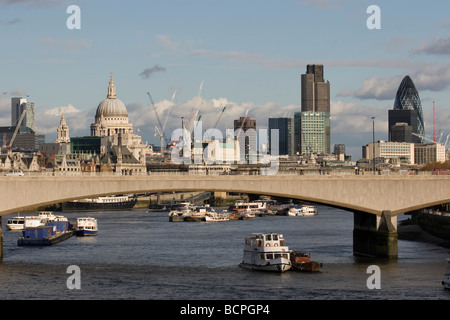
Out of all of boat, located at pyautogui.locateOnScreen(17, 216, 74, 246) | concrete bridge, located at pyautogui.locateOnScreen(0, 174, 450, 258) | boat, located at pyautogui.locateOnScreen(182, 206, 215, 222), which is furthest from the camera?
boat, located at pyautogui.locateOnScreen(182, 206, 215, 222)

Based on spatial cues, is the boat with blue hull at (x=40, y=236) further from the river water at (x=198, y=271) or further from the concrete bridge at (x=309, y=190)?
the concrete bridge at (x=309, y=190)

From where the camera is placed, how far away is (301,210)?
6029 inches

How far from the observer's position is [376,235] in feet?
248

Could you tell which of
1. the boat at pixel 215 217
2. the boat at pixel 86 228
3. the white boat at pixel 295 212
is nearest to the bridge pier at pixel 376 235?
the boat at pixel 86 228

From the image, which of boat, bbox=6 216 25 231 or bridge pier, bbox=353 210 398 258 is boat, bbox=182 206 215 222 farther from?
bridge pier, bbox=353 210 398 258

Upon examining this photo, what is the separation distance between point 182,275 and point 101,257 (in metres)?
14.0

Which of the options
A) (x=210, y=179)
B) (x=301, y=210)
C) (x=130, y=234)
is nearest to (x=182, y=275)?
(x=210, y=179)

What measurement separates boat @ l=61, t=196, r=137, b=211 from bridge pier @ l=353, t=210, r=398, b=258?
91.3 m

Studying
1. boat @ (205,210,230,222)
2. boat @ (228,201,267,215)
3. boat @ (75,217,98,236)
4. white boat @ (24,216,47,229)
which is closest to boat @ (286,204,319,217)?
boat @ (228,201,267,215)

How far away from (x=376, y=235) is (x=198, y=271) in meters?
17.2

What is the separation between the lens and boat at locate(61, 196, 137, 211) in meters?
165

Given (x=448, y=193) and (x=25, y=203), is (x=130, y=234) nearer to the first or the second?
(x=25, y=203)

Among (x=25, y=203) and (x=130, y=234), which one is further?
(x=130, y=234)

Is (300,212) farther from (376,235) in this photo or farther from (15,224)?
(376,235)
